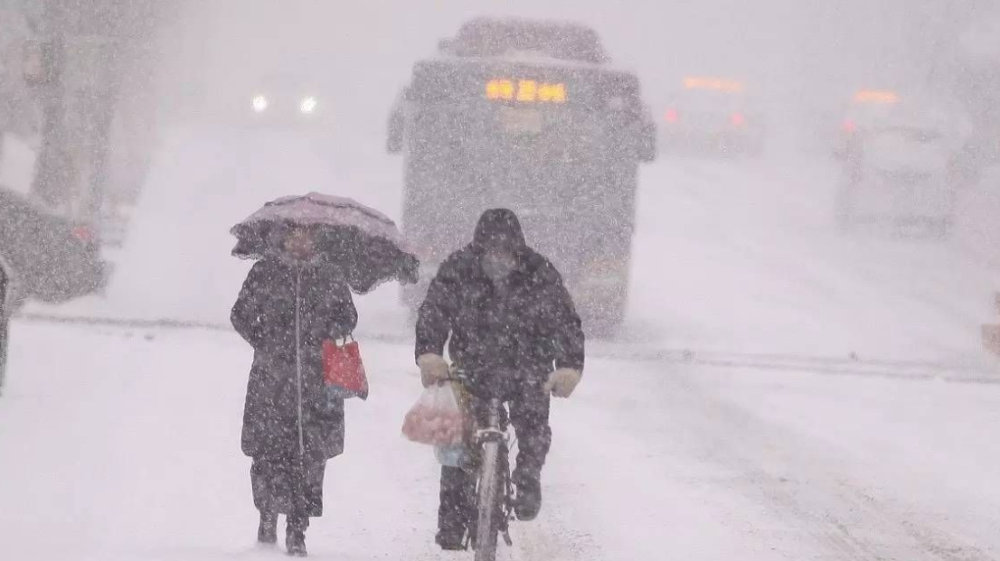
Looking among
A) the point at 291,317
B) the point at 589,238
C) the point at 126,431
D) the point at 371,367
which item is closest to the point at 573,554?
the point at 291,317

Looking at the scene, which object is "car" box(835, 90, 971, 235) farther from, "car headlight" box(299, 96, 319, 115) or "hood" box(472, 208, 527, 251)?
"hood" box(472, 208, 527, 251)

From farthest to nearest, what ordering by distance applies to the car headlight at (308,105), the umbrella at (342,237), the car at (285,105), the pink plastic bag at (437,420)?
1. the car headlight at (308,105)
2. the car at (285,105)
3. the umbrella at (342,237)
4. the pink plastic bag at (437,420)

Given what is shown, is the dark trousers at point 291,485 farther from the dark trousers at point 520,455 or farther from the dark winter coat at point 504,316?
the dark winter coat at point 504,316

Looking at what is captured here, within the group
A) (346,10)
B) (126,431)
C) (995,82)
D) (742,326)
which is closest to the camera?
(126,431)

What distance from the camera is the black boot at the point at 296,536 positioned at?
23.9 ft

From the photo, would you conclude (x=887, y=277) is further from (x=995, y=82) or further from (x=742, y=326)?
(x=995, y=82)

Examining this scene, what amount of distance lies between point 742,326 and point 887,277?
17.0 ft

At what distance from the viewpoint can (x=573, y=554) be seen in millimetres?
7828

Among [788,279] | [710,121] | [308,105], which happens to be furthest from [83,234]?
[308,105]

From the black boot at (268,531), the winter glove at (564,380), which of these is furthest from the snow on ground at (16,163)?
the winter glove at (564,380)

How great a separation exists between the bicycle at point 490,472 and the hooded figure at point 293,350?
2.05ft

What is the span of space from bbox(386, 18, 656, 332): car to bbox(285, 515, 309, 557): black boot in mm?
7960

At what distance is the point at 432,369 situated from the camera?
6.76 meters

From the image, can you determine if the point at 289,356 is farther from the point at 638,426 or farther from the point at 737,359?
the point at 737,359
